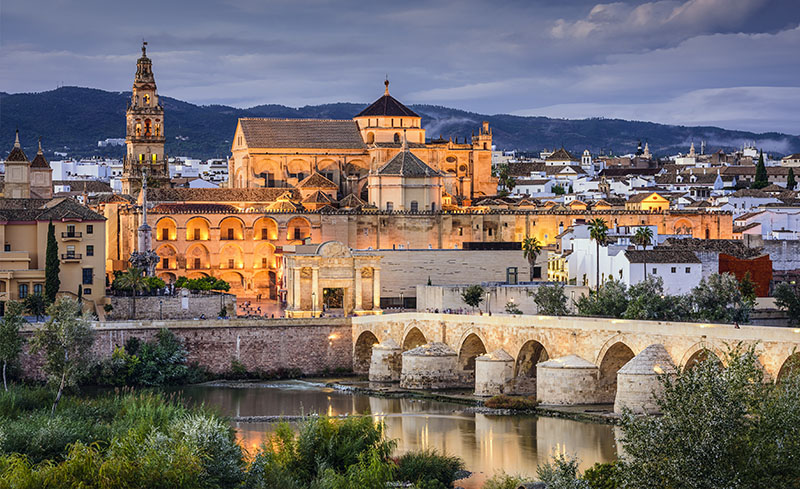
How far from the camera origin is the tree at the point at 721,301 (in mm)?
61647

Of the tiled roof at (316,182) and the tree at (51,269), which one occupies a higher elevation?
the tiled roof at (316,182)

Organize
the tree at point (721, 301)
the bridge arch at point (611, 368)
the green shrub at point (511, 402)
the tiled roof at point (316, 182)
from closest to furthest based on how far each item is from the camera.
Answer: the bridge arch at point (611, 368), the green shrub at point (511, 402), the tree at point (721, 301), the tiled roof at point (316, 182)

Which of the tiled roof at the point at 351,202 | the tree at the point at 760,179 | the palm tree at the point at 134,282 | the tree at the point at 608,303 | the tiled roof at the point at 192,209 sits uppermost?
the tree at the point at 760,179

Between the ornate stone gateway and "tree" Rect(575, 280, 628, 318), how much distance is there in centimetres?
1224

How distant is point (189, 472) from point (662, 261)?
43.2 metres

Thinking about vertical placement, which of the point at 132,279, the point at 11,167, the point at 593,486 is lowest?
the point at 593,486

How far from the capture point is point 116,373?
204 ft

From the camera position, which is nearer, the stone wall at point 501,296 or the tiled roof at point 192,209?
the stone wall at point 501,296

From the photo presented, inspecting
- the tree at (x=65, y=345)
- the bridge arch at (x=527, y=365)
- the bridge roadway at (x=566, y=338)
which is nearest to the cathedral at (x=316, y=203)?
the bridge roadway at (x=566, y=338)

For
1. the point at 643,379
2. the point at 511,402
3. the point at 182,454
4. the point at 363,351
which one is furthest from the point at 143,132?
the point at 182,454

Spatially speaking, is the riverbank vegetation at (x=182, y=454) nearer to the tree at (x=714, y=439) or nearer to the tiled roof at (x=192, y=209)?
the tree at (x=714, y=439)

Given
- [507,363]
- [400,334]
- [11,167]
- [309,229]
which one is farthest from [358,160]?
[507,363]

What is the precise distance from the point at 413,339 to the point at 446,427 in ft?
42.6

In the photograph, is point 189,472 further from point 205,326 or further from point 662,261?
point 662,261
